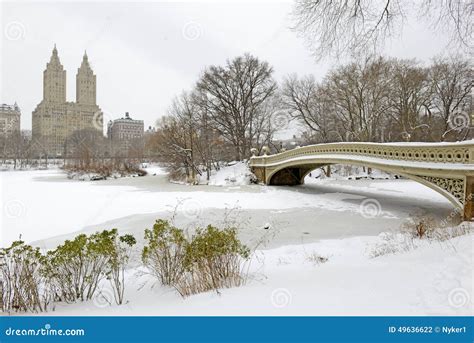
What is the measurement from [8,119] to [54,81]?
2012cm

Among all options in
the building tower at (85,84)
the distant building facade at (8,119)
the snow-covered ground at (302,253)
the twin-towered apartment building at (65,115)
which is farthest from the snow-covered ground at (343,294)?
the distant building facade at (8,119)

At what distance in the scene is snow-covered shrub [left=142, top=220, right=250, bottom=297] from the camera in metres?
3.50

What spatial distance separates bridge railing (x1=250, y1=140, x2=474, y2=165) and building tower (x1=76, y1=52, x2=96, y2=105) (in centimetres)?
5015

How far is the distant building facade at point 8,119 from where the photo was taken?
6116 centimetres

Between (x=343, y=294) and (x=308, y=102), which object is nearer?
(x=343, y=294)

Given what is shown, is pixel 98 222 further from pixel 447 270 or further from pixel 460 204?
pixel 460 204

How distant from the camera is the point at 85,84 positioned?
55344mm

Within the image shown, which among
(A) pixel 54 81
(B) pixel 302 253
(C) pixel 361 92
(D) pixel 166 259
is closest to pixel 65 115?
(A) pixel 54 81

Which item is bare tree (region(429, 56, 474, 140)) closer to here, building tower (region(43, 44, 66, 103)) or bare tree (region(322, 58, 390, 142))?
bare tree (region(322, 58, 390, 142))

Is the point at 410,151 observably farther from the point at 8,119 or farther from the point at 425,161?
the point at 8,119

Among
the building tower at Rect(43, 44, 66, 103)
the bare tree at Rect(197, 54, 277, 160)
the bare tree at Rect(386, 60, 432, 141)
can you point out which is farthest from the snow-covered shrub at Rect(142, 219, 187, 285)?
the building tower at Rect(43, 44, 66, 103)

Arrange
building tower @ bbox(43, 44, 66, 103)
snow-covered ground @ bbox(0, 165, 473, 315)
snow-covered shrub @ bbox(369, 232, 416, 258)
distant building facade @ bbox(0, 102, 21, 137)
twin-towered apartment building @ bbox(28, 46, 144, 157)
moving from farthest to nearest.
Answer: distant building facade @ bbox(0, 102, 21, 137), twin-towered apartment building @ bbox(28, 46, 144, 157), building tower @ bbox(43, 44, 66, 103), snow-covered shrub @ bbox(369, 232, 416, 258), snow-covered ground @ bbox(0, 165, 473, 315)

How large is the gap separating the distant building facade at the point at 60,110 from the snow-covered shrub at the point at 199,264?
51.8m

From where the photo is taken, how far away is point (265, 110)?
110 feet
